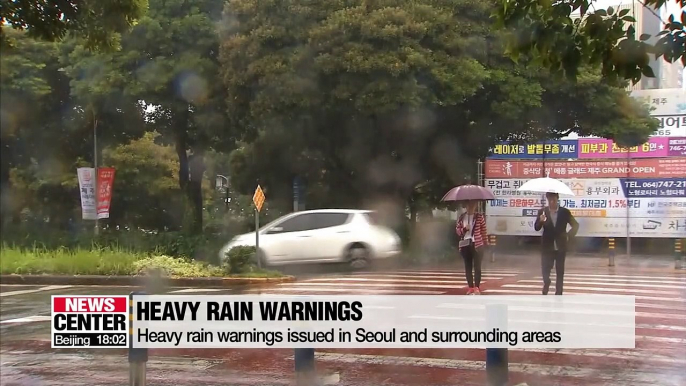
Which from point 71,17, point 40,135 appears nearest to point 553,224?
point 71,17

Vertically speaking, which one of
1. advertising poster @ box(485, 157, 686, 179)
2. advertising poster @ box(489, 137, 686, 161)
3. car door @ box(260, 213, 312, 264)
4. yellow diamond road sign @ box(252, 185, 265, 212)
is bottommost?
car door @ box(260, 213, 312, 264)

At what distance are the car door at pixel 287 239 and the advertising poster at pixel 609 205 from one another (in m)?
2.99

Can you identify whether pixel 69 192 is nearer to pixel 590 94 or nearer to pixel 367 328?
pixel 367 328

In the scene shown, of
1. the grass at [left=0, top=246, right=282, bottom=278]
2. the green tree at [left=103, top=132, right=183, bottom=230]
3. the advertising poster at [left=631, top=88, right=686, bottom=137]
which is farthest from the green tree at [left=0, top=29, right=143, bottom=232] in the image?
the advertising poster at [left=631, top=88, right=686, bottom=137]

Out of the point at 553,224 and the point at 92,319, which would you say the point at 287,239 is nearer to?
the point at 553,224

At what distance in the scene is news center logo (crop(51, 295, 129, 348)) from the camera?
5.34 m

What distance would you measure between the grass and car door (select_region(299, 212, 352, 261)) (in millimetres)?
817

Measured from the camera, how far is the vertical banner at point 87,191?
29.8 ft

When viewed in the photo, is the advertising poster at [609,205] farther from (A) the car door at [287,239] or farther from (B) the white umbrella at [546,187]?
(A) the car door at [287,239]

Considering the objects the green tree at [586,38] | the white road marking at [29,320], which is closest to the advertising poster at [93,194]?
the white road marking at [29,320]

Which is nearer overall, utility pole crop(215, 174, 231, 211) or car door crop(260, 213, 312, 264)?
car door crop(260, 213, 312, 264)

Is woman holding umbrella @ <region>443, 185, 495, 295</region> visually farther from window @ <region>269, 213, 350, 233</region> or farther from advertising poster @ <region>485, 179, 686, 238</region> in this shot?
window @ <region>269, 213, 350, 233</region>

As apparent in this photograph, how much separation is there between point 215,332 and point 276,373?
28.2 inches

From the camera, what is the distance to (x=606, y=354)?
672 cm
